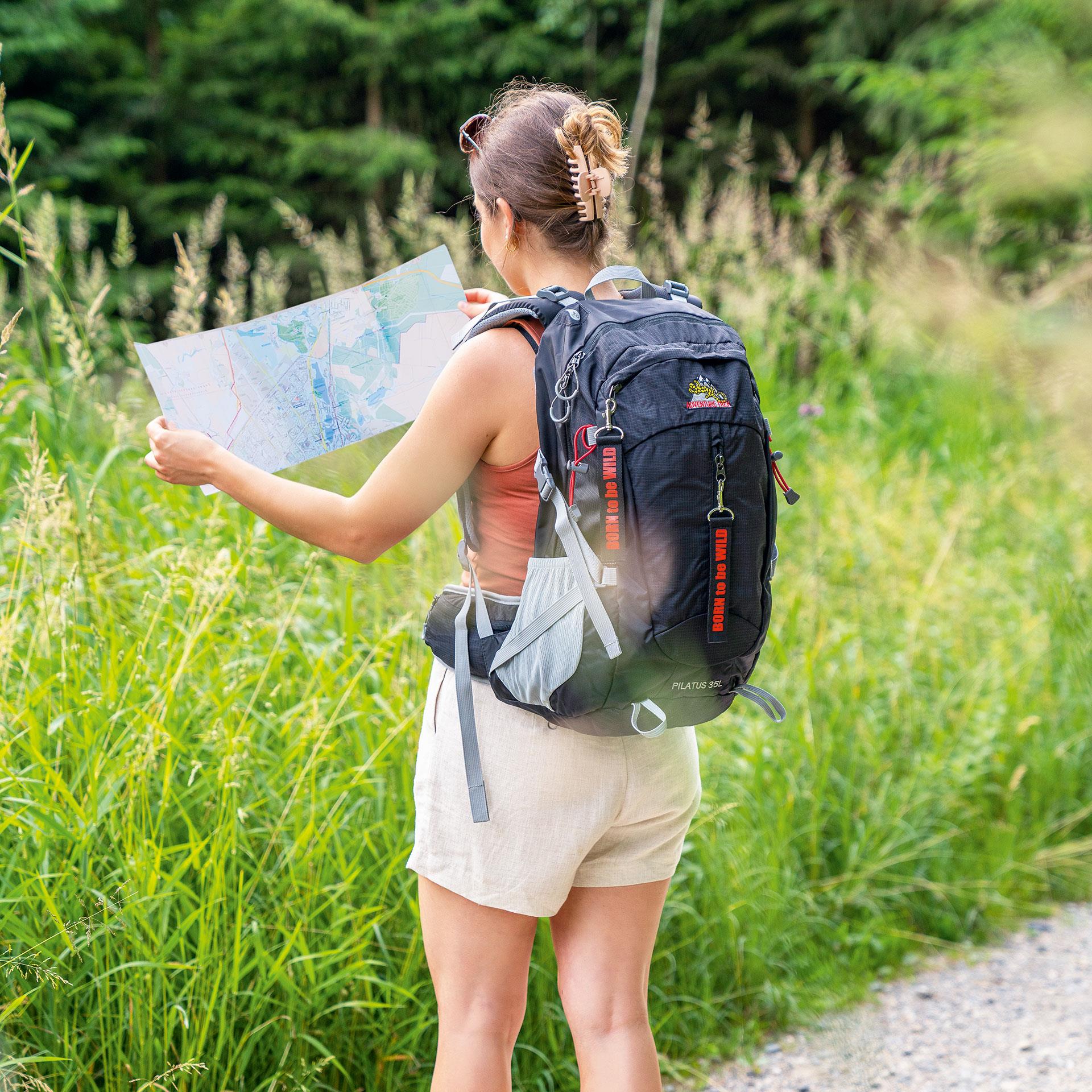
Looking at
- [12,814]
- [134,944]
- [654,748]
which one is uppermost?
[654,748]

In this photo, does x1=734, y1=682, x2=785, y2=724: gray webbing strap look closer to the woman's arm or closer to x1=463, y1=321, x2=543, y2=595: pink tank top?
x1=463, y1=321, x2=543, y2=595: pink tank top

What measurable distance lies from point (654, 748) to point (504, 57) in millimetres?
10937

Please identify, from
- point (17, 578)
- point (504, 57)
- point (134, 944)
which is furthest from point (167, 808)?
point (504, 57)

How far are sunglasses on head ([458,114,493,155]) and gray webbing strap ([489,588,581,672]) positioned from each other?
2.27 feet

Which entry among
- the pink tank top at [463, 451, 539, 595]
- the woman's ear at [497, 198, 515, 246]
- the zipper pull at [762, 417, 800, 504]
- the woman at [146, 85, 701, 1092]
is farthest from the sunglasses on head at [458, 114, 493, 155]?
the zipper pull at [762, 417, 800, 504]

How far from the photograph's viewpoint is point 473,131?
1.63 m

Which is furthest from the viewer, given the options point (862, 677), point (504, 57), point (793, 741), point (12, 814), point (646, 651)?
point (504, 57)

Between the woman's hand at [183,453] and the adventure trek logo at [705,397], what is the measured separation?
0.68 metres

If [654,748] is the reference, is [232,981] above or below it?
below

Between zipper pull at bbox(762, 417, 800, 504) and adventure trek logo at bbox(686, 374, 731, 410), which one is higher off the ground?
adventure trek logo at bbox(686, 374, 731, 410)

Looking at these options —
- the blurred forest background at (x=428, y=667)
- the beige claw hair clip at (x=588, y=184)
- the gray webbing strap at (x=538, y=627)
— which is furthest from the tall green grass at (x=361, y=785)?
the beige claw hair clip at (x=588, y=184)

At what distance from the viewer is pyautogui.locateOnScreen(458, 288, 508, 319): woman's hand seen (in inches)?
71.0

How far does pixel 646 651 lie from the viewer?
1387 millimetres

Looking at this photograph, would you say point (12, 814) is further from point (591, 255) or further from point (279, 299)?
point (279, 299)
